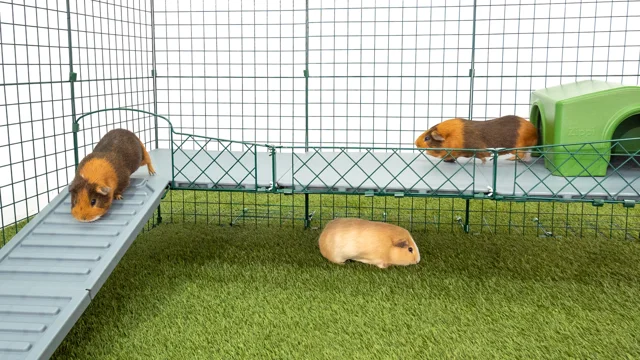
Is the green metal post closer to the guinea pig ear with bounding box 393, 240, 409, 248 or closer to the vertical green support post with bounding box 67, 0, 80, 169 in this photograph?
the vertical green support post with bounding box 67, 0, 80, 169

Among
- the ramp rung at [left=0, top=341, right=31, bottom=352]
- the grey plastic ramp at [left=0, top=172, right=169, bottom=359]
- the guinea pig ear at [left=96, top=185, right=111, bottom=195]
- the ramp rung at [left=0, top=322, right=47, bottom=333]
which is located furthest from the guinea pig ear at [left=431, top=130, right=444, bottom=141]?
the ramp rung at [left=0, top=341, right=31, bottom=352]

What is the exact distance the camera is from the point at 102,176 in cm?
410

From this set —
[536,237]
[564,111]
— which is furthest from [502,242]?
[564,111]

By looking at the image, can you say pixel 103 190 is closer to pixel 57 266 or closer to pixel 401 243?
pixel 57 266

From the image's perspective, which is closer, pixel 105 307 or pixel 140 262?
pixel 105 307

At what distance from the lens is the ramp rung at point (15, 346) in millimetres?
3125

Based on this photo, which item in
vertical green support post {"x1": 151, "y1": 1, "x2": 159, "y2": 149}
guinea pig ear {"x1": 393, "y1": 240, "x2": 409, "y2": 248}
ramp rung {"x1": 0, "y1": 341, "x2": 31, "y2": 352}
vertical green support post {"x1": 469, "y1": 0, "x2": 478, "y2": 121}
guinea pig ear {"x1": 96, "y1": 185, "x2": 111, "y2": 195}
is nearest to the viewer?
ramp rung {"x1": 0, "y1": 341, "x2": 31, "y2": 352}

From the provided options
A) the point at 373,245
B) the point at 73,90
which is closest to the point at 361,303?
the point at 373,245

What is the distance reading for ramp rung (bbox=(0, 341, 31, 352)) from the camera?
312cm

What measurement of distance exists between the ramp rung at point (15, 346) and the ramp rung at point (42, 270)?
0.56m

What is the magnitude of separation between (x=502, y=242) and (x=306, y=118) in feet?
6.65

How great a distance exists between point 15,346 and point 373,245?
2.41m

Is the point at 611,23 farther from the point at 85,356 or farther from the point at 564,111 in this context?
the point at 85,356

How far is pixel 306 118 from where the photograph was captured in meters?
6.02
